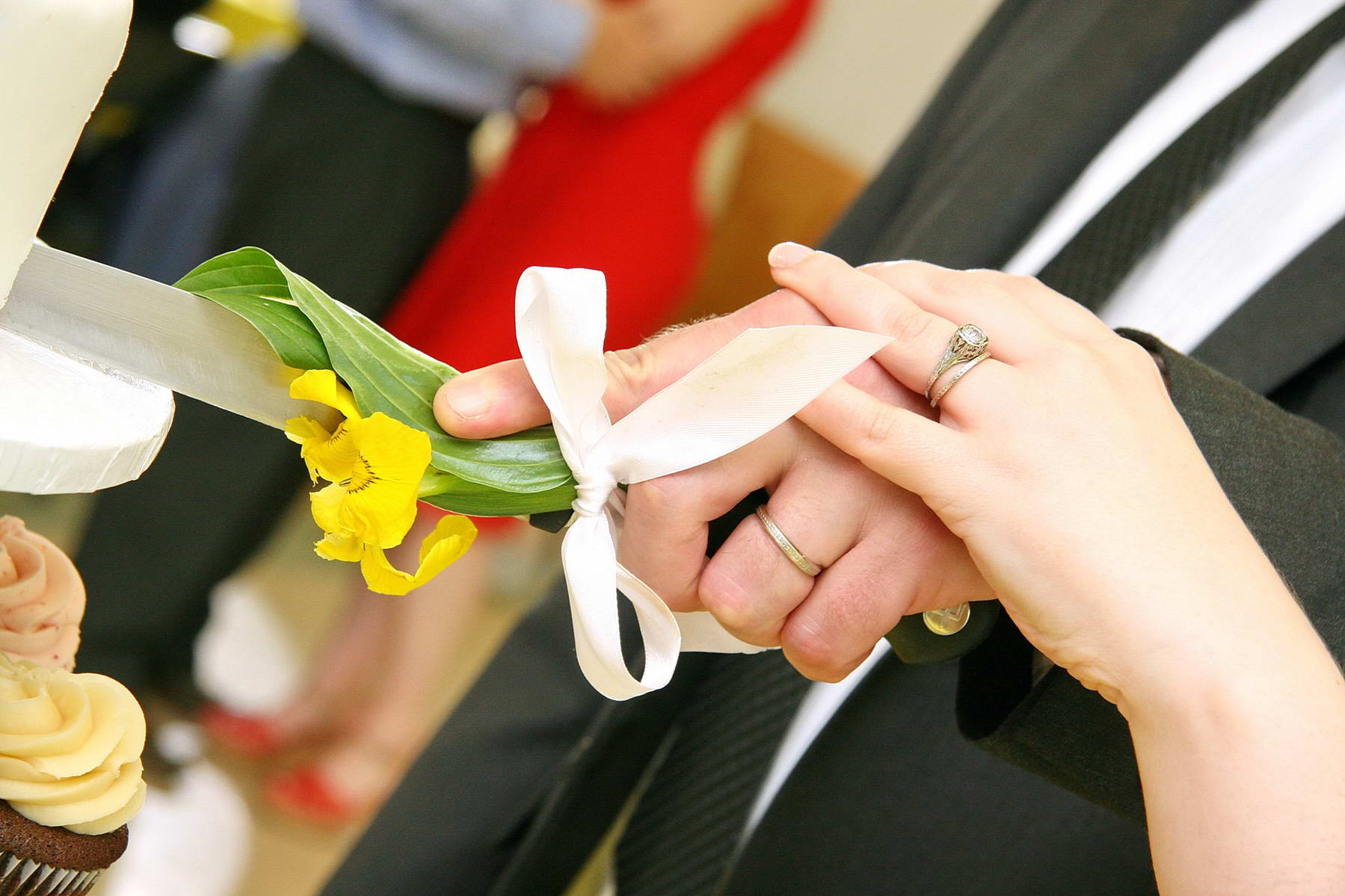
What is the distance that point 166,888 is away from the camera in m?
1.33

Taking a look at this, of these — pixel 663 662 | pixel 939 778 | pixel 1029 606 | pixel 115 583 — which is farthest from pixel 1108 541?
pixel 115 583

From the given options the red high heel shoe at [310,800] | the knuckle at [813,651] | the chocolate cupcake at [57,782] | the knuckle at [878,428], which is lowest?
the red high heel shoe at [310,800]

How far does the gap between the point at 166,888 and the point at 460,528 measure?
117 centimetres

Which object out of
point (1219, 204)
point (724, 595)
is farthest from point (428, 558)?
point (1219, 204)

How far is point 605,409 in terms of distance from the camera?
438 mm

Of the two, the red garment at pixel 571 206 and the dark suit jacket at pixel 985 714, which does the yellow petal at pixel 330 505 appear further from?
the red garment at pixel 571 206

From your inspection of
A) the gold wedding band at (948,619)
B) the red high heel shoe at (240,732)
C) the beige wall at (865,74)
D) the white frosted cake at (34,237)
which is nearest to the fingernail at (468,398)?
the white frosted cake at (34,237)

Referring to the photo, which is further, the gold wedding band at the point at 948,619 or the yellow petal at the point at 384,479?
the gold wedding band at the point at 948,619

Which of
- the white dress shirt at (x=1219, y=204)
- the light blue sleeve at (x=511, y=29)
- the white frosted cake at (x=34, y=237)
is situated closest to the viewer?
the white frosted cake at (x=34, y=237)

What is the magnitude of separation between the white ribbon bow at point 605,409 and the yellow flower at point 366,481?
0.19ft

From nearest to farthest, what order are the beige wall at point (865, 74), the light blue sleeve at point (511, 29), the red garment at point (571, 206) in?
the light blue sleeve at point (511, 29), the red garment at point (571, 206), the beige wall at point (865, 74)

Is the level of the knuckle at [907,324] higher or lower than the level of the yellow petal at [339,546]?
higher

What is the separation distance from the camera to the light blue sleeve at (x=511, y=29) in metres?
1.45

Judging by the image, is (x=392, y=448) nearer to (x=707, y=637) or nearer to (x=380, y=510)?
(x=380, y=510)
